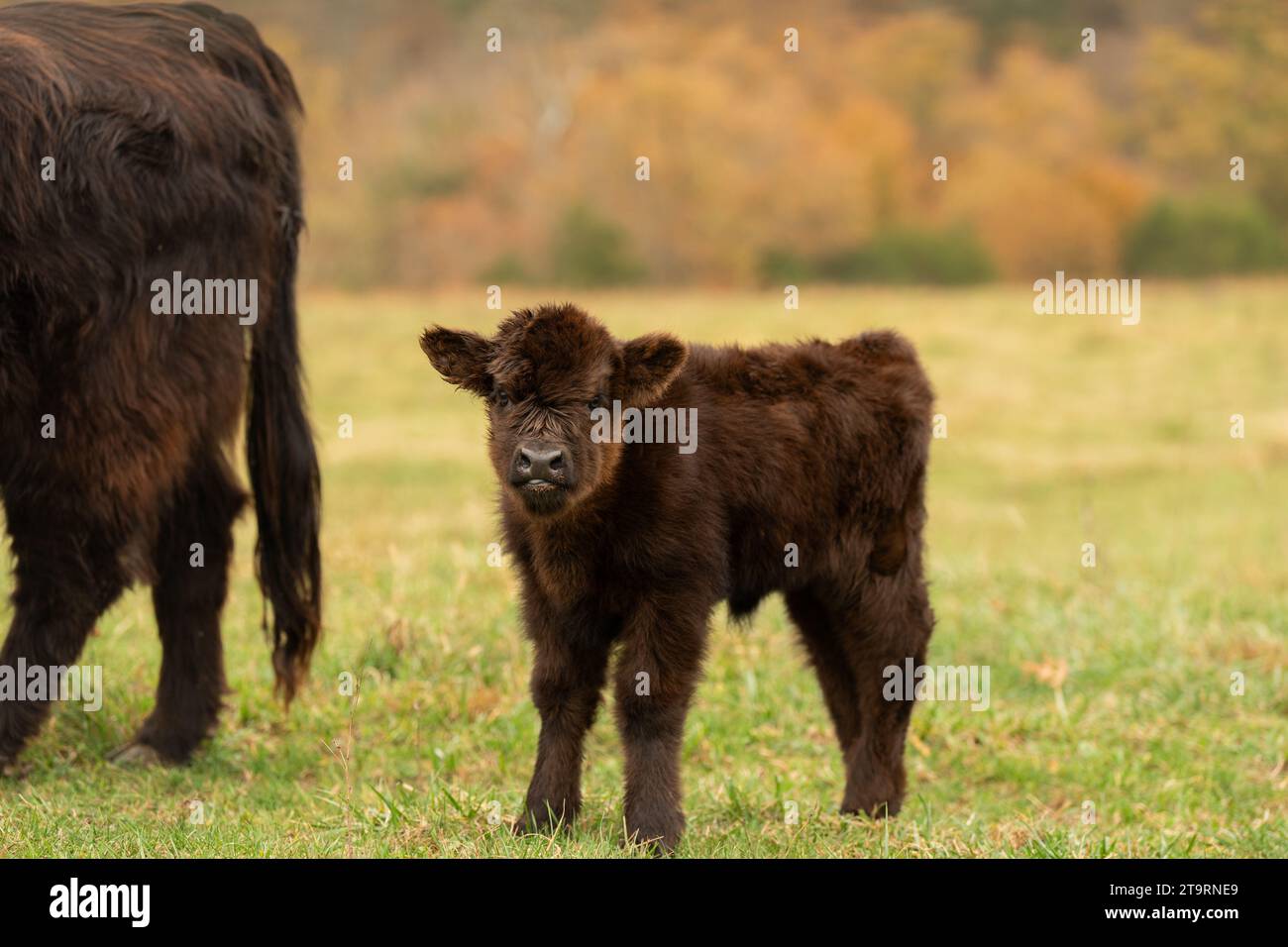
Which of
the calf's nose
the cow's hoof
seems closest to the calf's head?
the calf's nose

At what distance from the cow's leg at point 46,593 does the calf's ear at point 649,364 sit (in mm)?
2092

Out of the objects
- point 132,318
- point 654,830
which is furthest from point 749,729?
point 132,318

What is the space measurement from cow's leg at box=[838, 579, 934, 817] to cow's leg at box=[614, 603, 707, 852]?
853 millimetres

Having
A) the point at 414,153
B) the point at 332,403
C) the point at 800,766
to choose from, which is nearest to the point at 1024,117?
the point at 414,153

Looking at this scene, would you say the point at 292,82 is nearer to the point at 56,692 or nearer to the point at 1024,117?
the point at 56,692

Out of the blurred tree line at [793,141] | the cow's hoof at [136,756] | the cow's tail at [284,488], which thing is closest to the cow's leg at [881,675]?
the cow's tail at [284,488]

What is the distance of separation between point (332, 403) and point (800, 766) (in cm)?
1698

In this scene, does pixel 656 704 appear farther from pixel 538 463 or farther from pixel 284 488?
pixel 284 488

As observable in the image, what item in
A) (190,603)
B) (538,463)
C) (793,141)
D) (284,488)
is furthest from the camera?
(793,141)

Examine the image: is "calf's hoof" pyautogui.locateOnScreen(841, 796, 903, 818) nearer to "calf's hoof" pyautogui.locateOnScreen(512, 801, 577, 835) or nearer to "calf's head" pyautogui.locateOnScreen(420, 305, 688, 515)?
"calf's hoof" pyautogui.locateOnScreen(512, 801, 577, 835)

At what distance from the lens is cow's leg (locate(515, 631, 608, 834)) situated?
16.5ft

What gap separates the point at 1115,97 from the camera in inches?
2073

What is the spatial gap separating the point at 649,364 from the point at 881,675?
151cm

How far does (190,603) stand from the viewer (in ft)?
20.7
